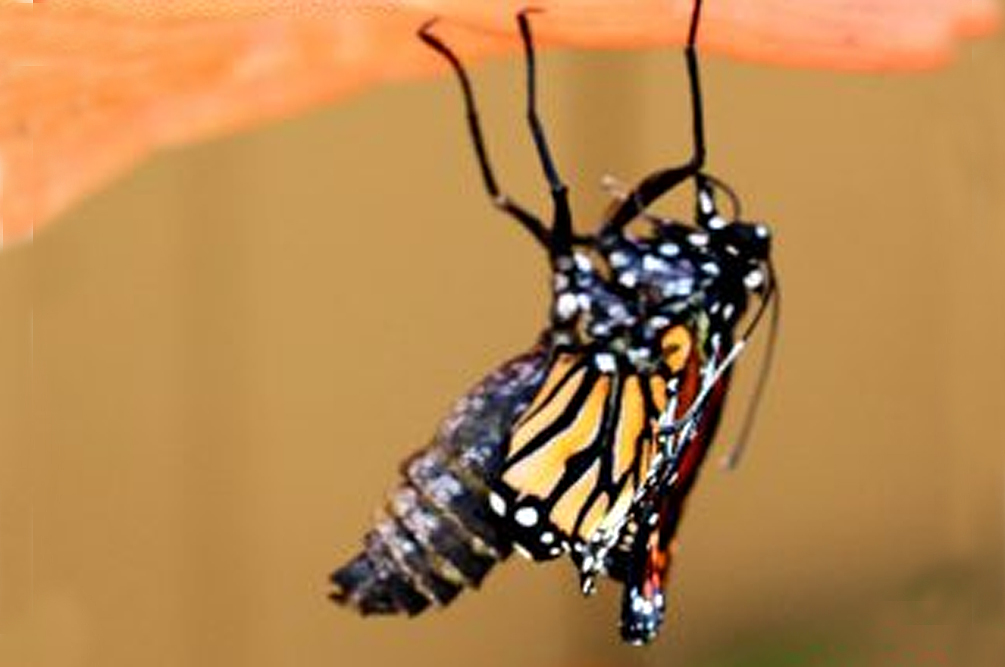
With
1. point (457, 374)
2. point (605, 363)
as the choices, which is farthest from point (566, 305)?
point (457, 374)

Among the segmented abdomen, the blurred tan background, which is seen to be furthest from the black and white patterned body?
the blurred tan background

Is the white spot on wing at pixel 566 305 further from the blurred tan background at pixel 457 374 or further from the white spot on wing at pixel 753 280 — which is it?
the blurred tan background at pixel 457 374

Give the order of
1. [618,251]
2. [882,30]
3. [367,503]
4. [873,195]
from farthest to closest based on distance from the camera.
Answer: [873,195]
[367,503]
[618,251]
[882,30]

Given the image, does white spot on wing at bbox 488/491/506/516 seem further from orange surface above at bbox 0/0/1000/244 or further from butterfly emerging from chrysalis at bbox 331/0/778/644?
orange surface above at bbox 0/0/1000/244

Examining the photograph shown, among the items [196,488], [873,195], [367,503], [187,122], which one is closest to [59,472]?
[196,488]

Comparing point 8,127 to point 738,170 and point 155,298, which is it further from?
point 738,170

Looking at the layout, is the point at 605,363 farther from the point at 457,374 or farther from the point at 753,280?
the point at 457,374

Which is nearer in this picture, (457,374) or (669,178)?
(669,178)
